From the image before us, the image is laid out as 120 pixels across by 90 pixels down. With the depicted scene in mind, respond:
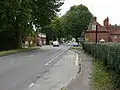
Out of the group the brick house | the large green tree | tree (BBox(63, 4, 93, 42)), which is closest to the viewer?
the large green tree

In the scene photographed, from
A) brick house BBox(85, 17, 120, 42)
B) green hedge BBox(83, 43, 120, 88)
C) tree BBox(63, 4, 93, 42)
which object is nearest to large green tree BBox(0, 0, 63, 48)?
green hedge BBox(83, 43, 120, 88)

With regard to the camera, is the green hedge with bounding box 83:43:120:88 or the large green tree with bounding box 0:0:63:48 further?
the large green tree with bounding box 0:0:63:48

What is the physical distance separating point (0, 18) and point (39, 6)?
9465mm

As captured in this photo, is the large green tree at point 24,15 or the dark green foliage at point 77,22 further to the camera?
the dark green foliage at point 77,22

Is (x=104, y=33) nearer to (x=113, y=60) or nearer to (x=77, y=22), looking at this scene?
(x=77, y=22)

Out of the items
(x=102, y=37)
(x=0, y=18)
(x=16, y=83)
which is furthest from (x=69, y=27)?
(x=16, y=83)

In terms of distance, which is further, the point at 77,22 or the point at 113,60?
the point at 77,22

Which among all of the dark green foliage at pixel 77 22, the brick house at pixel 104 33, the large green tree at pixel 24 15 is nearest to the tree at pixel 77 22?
the dark green foliage at pixel 77 22

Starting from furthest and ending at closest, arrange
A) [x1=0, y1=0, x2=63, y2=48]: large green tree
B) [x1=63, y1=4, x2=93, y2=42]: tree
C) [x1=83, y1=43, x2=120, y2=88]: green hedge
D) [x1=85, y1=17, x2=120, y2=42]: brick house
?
[x1=63, y1=4, x2=93, y2=42]: tree → [x1=85, y1=17, x2=120, y2=42]: brick house → [x1=0, y1=0, x2=63, y2=48]: large green tree → [x1=83, y1=43, x2=120, y2=88]: green hedge

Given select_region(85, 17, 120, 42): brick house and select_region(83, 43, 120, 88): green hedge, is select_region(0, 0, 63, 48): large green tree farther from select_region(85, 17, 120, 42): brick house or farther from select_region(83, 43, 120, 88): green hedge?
select_region(85, 17, 120, 42): brick house

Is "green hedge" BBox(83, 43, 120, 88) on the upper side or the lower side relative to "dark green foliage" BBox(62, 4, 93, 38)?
lower

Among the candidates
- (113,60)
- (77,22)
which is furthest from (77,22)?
(113,60)

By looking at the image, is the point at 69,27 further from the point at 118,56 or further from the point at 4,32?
the point at 118,56

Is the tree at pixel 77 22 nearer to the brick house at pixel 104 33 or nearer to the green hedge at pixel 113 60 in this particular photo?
the brick house at pixel 104 33
